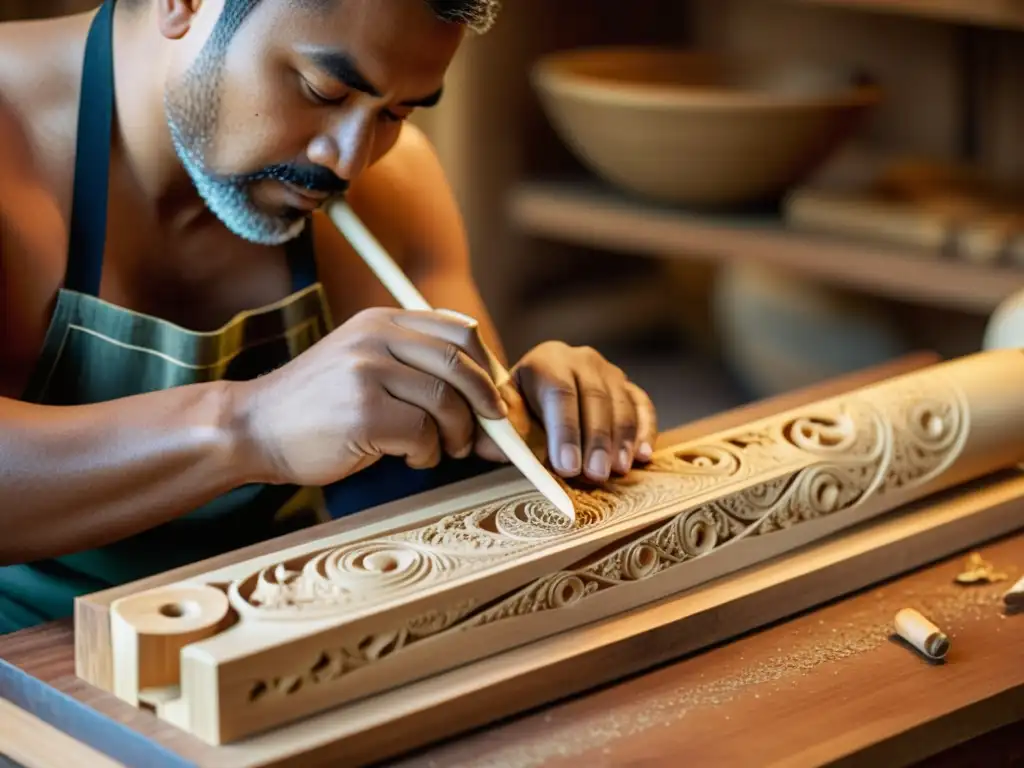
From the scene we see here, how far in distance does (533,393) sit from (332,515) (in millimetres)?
298

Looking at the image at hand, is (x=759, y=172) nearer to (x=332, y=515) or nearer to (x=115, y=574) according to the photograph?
(x=332, y=515)

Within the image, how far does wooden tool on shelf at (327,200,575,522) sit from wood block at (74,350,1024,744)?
0.07ft

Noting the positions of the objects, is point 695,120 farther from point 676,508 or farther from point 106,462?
point 106,462

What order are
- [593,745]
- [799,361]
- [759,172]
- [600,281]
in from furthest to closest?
[600,281] < [799,361] < [759,172] < [593,745]

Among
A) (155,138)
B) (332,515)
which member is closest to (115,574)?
(332,515)

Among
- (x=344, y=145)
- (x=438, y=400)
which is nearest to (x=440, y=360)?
(x=438, y=400)

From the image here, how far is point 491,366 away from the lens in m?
1.50

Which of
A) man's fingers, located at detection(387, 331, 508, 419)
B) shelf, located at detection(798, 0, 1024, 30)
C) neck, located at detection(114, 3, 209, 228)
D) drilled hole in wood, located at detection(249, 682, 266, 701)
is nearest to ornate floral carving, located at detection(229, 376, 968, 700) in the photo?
drilled hole in wood, located at detection(249, 682, 266, 701)

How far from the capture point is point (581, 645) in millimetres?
1353

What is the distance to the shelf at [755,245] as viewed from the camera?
8.32ft

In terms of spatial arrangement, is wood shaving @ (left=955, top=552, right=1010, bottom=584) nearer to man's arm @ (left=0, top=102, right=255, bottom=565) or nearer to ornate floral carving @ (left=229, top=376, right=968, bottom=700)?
ornate floral carving @ (left=229, top=376, right=968, bottom=700)

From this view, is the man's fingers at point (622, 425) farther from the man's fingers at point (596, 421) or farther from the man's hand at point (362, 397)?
the man's hand at point (362, 397)

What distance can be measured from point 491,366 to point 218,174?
1.10ft

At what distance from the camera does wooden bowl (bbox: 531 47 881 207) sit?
262 cm
